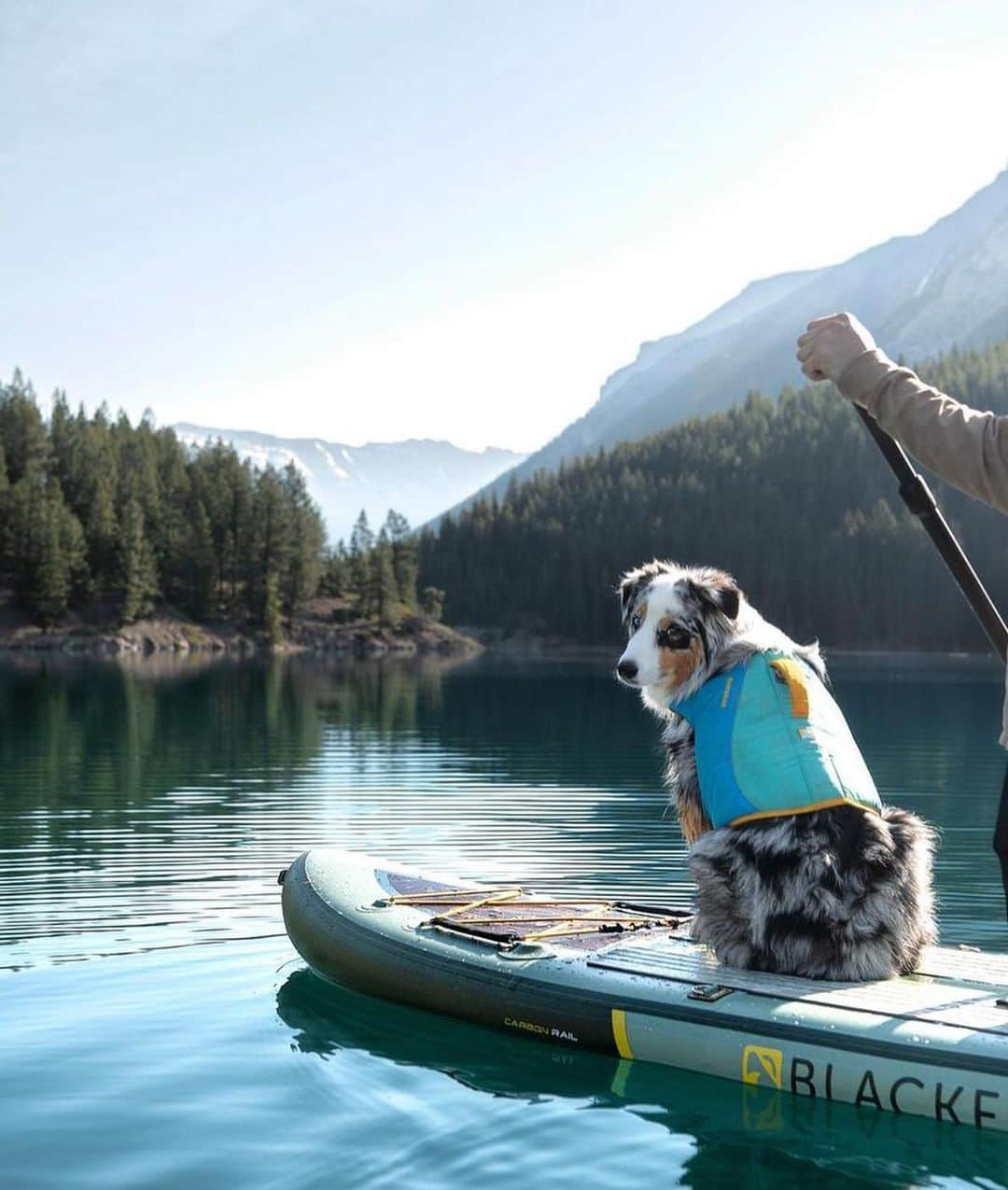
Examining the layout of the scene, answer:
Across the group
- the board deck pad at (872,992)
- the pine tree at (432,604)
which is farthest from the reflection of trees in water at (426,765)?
the pine tree at (432,604)

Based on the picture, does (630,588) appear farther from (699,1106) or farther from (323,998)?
(323,998)

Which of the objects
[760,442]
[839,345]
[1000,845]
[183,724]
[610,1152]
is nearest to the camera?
[839,345]

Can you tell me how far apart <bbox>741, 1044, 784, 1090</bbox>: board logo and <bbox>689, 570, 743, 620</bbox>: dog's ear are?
2434 millimetres

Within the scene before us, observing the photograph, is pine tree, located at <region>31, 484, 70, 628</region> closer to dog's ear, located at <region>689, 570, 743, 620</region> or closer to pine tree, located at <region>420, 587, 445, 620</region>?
pine tree, located at <region>420, 587, 445, 620</region>

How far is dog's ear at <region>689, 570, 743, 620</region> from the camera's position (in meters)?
7.86

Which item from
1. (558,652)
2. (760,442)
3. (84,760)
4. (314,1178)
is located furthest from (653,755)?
(760,442)

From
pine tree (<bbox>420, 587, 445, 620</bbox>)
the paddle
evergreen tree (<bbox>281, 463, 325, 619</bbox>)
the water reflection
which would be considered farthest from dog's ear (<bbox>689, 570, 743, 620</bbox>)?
pine tree (<bbox>420, 587, 445, 620</bbox>)

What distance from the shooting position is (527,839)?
60.2 feet

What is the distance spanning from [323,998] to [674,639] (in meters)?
4.04

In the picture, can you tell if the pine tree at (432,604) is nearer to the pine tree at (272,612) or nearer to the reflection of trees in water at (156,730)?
the pine tree at (272,612)

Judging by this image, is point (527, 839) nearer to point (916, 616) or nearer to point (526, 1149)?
point (526, 1149)

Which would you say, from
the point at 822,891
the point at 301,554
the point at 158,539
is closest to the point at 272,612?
the point at 301,554

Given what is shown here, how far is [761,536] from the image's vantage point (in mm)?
Answer: 163125

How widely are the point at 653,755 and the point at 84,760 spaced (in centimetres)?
Answer: 1235
